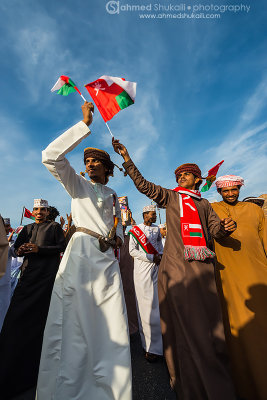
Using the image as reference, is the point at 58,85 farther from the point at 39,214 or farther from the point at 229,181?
the point at 229,181

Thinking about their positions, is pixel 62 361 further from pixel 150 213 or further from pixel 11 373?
pixel 150 213

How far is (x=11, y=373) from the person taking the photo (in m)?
2.75

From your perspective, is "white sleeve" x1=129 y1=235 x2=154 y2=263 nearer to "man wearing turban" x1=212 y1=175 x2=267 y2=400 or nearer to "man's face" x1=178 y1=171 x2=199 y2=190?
"man wearing turban" x1=212 y1=175 x2=267 y2=400

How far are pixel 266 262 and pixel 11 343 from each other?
352 centimetres

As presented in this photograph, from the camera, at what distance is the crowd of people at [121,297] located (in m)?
1.85

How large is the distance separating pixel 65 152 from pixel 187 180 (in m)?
1.74

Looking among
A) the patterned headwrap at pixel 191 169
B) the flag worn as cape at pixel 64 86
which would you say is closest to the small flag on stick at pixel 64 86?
the flag worn as cape at pixel 64 86

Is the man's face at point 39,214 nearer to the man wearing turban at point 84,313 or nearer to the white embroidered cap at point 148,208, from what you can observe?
the man wearing turban at point 84,313

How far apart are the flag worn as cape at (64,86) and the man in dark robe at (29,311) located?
2.11 metres

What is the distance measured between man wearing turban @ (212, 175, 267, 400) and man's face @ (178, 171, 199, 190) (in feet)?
2.07

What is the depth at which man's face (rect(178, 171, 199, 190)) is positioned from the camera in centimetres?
310

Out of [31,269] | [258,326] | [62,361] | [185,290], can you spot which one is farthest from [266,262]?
[31,269]

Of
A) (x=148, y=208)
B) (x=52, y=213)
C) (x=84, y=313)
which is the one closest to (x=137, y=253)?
(x=148, y=208)

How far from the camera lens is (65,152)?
2.11 m
